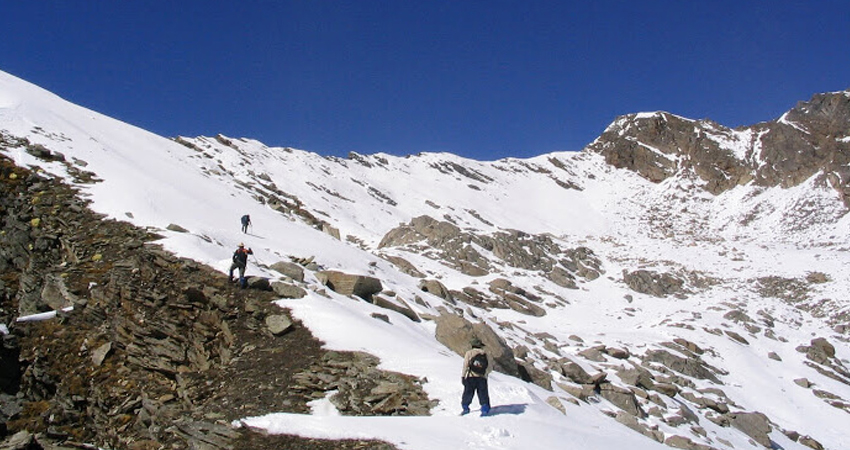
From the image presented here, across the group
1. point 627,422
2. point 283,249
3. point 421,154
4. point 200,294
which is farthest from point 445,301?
point 421,154

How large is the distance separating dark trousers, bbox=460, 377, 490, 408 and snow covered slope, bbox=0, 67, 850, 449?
1.23 feet

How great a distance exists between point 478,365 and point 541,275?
Answer: 40764 millimetres

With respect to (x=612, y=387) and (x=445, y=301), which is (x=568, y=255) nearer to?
(x=445, y=301)

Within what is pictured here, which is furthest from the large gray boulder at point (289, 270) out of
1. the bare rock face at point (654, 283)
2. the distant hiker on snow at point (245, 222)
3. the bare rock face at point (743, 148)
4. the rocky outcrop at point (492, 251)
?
the bare rock face at point (743, 148)

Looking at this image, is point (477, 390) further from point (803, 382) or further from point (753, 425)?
point (803, 382)

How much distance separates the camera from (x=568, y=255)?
57.1 meters

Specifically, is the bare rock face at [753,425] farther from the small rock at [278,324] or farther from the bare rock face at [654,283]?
the bare rock face at [654,283]

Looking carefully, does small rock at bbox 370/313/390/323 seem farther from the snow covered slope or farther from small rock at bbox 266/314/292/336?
small rock at bbox 266/314/292/336

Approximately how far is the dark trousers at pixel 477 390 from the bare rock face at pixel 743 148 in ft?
272

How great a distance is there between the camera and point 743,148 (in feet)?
313

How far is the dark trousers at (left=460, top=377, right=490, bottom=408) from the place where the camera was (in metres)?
9.63

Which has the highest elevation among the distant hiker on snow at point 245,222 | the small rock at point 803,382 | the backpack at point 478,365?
the small rock at point 803,382

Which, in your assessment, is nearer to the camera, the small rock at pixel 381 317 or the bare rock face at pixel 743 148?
the small rock at pixel 381 317

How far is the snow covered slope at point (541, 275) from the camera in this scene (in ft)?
42.7
